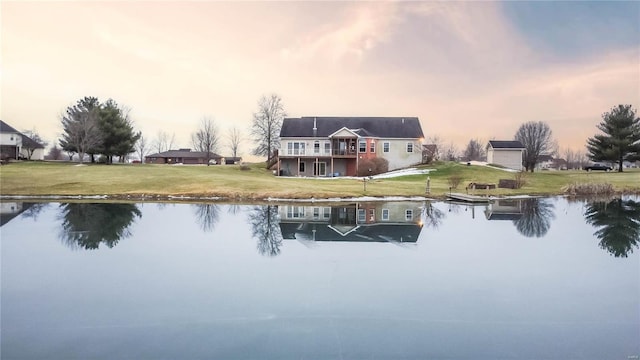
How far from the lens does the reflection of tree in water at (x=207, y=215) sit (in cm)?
1770

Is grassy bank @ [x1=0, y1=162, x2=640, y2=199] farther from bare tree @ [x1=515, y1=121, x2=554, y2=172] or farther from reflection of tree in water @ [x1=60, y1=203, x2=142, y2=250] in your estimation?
bare tree @ [x1=515, y1=121, x2=554, y2=172]

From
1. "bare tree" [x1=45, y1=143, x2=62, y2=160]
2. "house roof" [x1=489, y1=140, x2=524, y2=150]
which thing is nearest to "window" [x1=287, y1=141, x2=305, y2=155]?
"house roof" [x1=489, y1=140, x2=524, y2=150]

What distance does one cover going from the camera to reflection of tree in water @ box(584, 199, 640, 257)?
13.7m

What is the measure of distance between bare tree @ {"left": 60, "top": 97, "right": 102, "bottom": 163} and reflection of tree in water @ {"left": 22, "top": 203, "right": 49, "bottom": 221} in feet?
126

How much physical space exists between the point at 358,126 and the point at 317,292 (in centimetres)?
5049

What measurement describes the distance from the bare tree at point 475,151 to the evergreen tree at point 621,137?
185 ft

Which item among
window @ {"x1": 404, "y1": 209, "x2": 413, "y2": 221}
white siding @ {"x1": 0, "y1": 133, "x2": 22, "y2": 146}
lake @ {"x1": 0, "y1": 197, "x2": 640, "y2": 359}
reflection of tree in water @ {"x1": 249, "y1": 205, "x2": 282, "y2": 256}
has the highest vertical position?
white siding @ {"x1": 0, "y1": 133, "x2": 22, "y2": 146}

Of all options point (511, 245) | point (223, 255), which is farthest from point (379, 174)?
point (223, 255)

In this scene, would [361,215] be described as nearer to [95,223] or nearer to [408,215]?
[408,215]

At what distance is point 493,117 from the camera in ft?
190
